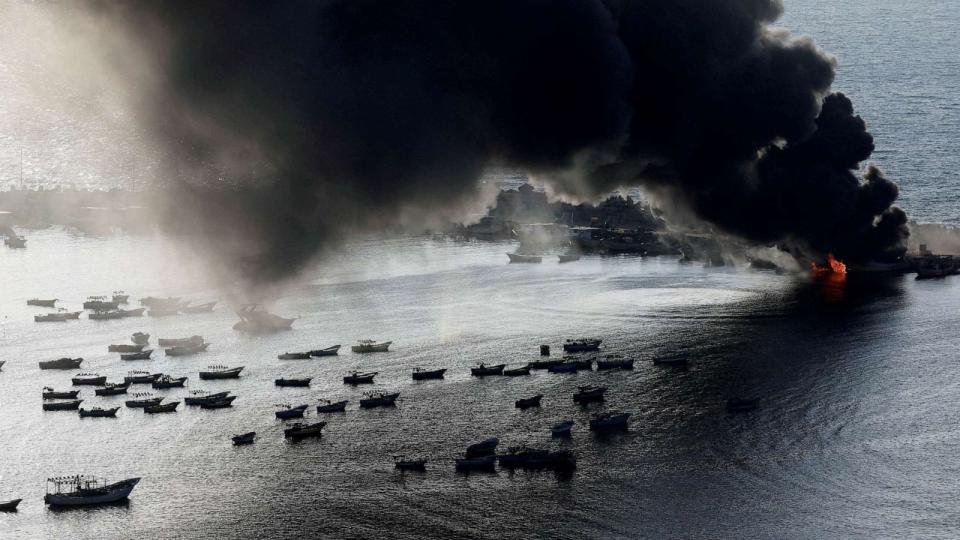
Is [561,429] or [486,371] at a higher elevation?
[486,371]

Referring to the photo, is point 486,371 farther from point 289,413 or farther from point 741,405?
point 741,405

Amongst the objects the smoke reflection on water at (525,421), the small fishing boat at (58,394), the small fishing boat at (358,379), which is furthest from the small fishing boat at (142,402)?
the small fishing boat at (358,379)

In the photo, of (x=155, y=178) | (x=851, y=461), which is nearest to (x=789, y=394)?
(x=851, y=461)

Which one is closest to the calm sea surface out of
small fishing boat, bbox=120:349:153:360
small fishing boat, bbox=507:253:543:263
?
small fishing boat, bbox=120:349:153:360

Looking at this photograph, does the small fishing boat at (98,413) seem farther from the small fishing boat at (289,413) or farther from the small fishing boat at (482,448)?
the small fishing boat at (482,448)

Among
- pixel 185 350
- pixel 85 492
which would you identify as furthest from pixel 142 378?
pixel 85 492

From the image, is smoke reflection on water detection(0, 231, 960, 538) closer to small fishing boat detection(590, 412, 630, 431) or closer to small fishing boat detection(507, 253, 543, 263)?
small fishing boat detection(590, 412, 630, 431)

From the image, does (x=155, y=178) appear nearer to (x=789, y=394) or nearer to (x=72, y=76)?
(x=72, y=76)
